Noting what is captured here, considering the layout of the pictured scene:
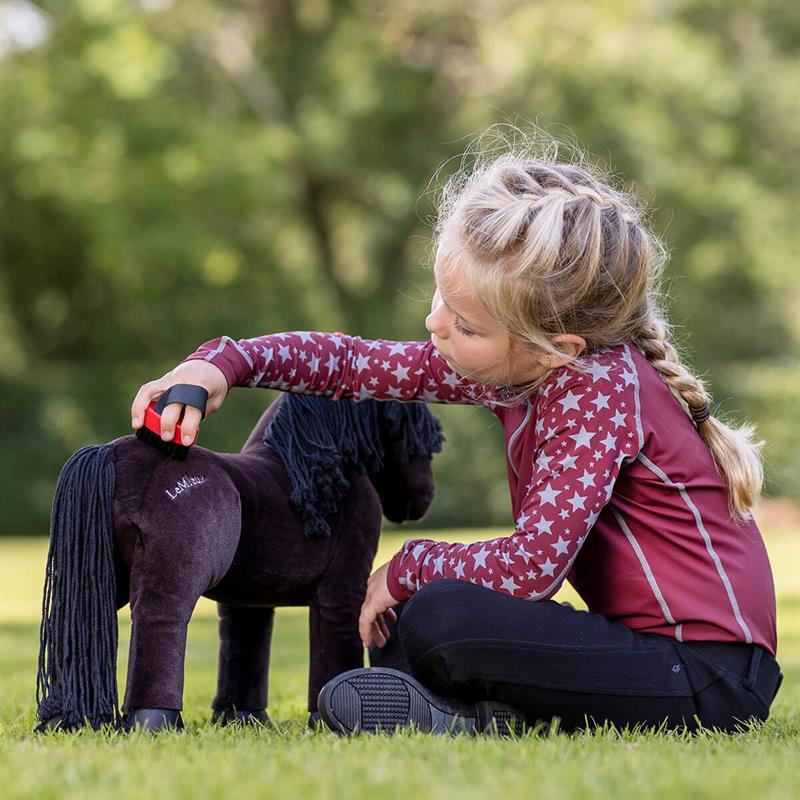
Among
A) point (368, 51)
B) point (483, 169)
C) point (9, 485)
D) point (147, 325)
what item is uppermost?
point (368, 51)

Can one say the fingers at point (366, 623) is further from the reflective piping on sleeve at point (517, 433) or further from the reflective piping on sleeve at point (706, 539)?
the reflective piping on sleeve at point (706, 539)

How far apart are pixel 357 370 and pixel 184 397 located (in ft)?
1.76

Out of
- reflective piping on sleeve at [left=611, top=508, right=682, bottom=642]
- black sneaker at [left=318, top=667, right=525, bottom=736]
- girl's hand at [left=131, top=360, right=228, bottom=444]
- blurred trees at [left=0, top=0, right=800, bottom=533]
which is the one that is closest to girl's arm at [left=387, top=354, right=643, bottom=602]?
reflective piping on sleeve at [left=611, top=508, right=682, bottom=642]

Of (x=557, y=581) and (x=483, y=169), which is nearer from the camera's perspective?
(x=557, y=581)

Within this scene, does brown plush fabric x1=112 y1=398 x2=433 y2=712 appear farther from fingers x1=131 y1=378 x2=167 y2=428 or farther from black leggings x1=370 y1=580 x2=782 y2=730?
black leggings x1=370 y1=580 x2=782 y2=730

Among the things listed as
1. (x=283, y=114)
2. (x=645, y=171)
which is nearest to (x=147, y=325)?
(x=283, y=114)

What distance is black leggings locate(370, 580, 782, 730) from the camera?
9.49 feet

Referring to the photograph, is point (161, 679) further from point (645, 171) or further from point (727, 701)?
point (645, 171)

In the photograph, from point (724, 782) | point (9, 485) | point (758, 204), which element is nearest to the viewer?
point (724, 782)

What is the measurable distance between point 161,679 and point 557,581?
93 cm

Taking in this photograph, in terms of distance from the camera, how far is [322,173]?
Result: 2317 centimetres

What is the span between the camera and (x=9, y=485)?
59.1 ft

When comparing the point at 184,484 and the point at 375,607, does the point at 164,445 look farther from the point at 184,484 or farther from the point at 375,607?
the point at 375,607

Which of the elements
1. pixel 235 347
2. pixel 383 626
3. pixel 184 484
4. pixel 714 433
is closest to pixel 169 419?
pixel 184 484
